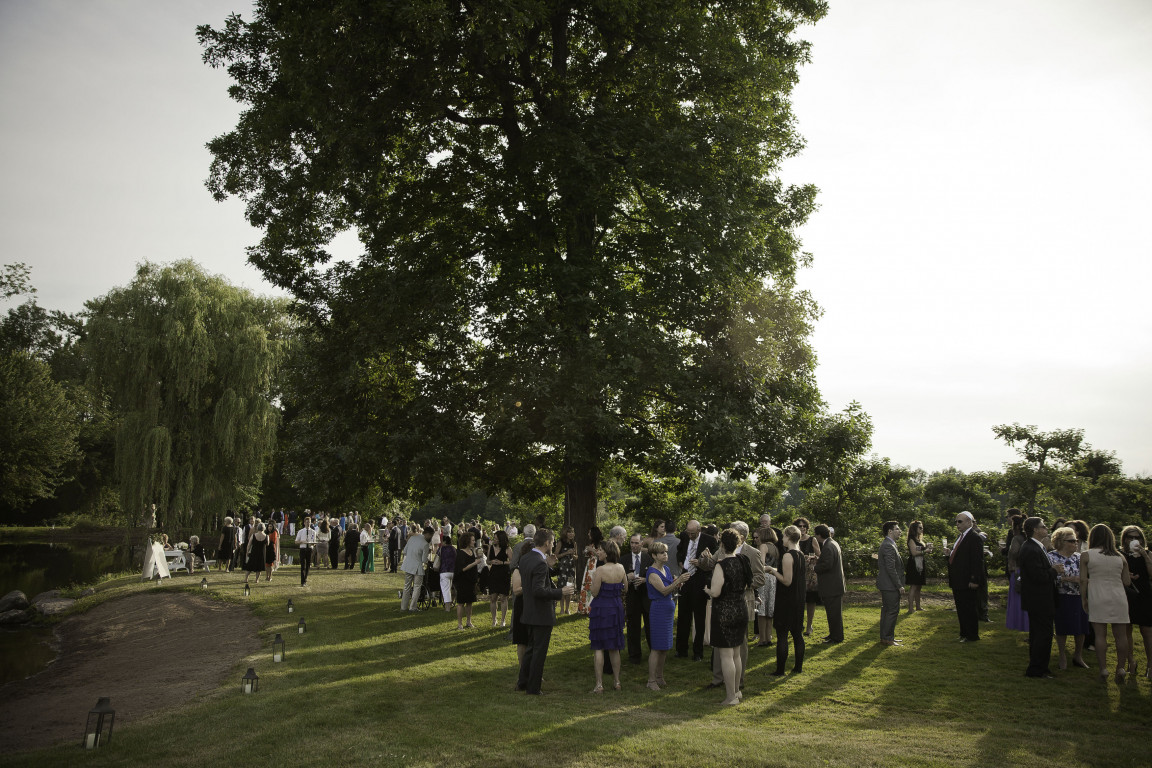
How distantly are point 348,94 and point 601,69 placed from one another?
5959 millimetres

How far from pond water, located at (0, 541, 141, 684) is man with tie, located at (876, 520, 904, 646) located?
53.8ft

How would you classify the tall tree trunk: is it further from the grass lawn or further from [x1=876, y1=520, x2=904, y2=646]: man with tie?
[x1=876, y1=520, x2=904, y2=646]: man with tie

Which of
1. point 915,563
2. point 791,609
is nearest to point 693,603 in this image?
point 791,609

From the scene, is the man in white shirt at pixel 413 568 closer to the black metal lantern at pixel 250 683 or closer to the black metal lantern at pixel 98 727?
the black metal lantern at pixel 250 683

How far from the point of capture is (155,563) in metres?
23.9

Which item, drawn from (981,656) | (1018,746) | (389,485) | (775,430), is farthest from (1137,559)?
(389,485)

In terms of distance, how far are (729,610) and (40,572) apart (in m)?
35.1

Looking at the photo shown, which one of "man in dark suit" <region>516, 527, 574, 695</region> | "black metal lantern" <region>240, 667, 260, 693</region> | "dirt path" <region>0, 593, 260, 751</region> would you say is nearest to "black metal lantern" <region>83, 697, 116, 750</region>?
"dirt path" <region>0, 593, 260, 751</region>

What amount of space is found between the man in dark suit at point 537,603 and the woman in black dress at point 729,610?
6.57 ft

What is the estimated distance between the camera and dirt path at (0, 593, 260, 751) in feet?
31.9

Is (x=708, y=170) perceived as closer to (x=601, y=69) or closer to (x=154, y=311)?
(x=601, y=69)

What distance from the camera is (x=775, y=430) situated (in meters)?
15.5

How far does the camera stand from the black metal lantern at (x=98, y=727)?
7730 mm

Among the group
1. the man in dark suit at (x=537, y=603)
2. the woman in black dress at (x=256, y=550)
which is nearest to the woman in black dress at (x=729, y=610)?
the man in dark suit at (x=537, y=603)
